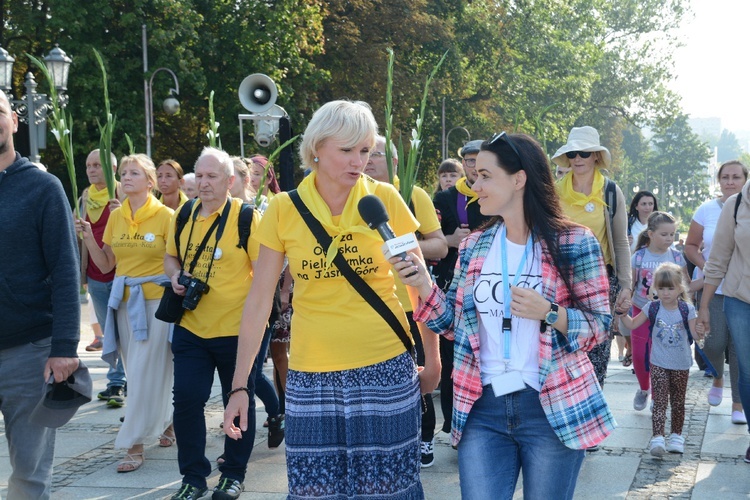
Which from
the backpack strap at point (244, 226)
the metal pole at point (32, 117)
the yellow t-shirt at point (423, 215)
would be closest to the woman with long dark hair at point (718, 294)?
the yellow t-shirt at point (423, 215)

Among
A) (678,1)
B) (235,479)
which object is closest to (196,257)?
(235,479)

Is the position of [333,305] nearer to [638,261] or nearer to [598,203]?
[598,203]

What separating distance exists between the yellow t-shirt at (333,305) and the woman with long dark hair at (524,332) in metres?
0.24

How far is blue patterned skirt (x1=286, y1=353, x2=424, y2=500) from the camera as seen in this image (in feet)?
12.0

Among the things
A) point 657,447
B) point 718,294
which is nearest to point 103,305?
point 657,447

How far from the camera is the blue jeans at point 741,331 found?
6.16m

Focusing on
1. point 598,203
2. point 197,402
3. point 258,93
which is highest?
point 258,93

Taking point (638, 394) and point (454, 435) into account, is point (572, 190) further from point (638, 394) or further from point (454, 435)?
point (454, 435)

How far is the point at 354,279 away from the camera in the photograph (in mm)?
3697

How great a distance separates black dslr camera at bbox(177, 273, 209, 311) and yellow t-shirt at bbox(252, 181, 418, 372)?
6.60ft

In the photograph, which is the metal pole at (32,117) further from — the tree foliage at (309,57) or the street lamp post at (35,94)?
the tree foliage at (309,57)

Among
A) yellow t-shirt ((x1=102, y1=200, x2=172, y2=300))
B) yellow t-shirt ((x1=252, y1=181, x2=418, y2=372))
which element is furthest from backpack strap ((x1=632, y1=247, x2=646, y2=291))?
yellow t-shirt ((x1=252, y1=181, x2=418, y2=372))

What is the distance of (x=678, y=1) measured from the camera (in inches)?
2190

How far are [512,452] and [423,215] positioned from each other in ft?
7.20
